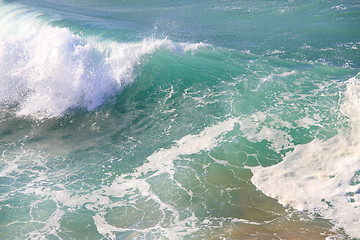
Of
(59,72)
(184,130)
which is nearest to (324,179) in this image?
(184,130)

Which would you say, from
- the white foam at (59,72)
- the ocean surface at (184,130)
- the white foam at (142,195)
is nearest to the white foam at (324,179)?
the ocean surface at (184,130)

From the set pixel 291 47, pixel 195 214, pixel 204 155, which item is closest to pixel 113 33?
pixel 291 47

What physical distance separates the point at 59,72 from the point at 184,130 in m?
5.30

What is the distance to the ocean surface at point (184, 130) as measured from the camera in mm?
7547

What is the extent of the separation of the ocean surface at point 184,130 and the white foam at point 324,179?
3cm

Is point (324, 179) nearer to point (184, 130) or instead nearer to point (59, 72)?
point (184, 130)

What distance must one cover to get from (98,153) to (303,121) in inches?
233

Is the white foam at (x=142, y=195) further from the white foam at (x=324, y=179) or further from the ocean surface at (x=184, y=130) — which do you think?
the white foam at (x=324, y=179)

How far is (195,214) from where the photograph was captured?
7.59m

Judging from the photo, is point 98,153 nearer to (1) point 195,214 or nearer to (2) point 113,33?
(1) point 195,214

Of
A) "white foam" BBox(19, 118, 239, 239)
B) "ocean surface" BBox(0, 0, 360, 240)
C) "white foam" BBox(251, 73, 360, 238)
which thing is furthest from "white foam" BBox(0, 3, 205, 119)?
Result: "white foam" BBox(251, 73, 360, 238)

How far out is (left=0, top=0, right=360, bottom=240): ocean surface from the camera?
24.8ft

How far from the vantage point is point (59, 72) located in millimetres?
12719

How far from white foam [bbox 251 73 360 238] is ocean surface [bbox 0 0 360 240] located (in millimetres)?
31
